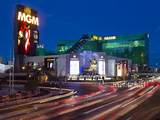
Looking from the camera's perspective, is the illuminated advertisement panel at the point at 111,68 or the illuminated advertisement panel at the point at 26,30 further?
the illuminated advertisement panel at the point at 111,68

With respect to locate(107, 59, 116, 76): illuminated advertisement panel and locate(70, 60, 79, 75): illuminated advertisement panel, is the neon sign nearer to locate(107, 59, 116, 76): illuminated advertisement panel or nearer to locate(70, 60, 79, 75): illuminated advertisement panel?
locate(70, 60, 79, 75): illuminated advertisement panel

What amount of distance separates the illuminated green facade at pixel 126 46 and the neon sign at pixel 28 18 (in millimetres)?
99750

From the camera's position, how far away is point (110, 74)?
4557 inches

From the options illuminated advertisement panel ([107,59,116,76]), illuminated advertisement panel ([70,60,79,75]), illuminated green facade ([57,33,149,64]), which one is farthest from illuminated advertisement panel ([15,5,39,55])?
illuminated green facade ([57,33,149,64])

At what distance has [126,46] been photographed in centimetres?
19125

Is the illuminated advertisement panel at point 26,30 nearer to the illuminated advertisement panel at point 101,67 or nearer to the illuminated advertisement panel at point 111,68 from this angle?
the illuminated advertisement panel at point 101,67

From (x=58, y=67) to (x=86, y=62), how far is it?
8.82m

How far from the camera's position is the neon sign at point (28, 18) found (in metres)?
75.8

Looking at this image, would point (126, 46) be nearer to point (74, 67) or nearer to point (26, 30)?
point (74, 67)

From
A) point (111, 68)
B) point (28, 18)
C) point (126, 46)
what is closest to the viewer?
point (28, 18)

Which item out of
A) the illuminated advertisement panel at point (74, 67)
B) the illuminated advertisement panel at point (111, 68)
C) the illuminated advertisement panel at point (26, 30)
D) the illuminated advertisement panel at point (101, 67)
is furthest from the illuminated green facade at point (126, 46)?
the illuminated advertisement panel at point (26, 30)

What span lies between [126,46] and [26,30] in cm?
11912

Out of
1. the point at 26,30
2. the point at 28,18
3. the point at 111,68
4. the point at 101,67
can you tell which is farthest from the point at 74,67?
the point at 26,30

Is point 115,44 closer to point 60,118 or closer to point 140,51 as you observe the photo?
point 140,51
